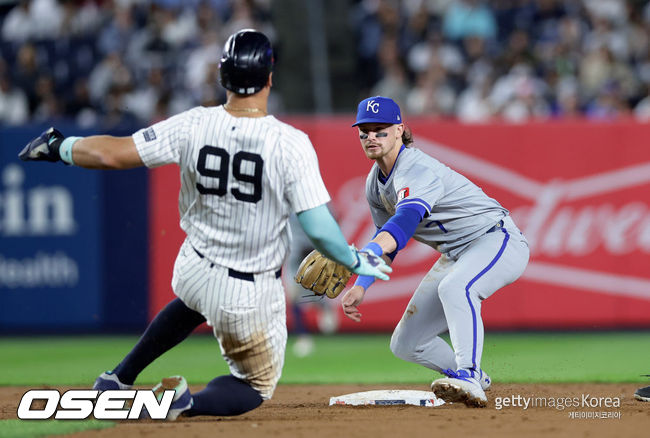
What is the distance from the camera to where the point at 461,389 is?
5.97 m

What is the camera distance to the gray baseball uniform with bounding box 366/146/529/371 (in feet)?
20.2

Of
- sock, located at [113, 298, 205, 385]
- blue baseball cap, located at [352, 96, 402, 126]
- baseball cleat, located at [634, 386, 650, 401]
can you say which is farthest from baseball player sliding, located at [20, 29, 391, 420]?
baseball cleat, located at [634, 386, 650, 401]

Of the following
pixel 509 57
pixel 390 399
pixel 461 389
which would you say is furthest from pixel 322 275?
pixel 509 57

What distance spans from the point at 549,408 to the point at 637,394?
31.0 inches

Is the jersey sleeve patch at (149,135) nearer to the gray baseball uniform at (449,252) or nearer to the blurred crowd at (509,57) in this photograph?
the gray baseball uniform at (449,252)

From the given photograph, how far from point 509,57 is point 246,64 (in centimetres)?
1011

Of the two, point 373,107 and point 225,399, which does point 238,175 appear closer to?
point 225,399

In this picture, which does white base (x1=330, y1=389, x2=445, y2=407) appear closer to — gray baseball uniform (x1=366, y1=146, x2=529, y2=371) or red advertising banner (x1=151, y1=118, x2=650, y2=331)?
gray baseball uniform (x1=366, y1=146, x2=529, y2=371)

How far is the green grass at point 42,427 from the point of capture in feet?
16.8

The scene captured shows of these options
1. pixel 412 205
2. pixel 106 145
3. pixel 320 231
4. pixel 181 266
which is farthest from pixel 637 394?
pixel 106 145

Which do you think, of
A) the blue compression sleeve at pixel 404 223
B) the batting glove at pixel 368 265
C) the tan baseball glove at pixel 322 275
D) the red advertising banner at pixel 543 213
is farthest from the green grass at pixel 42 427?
the red advertising banner at pixel 543 213

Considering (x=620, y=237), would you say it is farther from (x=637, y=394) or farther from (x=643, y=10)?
(x=637, y=394)

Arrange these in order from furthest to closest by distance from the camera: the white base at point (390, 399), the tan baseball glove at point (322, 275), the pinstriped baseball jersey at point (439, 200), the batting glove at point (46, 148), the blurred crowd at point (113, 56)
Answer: the blurred crowd at point (113, 56)
the white base at point (390, 399)
the pinstriped baseball jersey at point (439, 200)
the tan baseball glove at point (322, 275)
the batting glove at point (46, 148)

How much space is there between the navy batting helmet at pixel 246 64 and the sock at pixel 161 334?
1.46 meters
